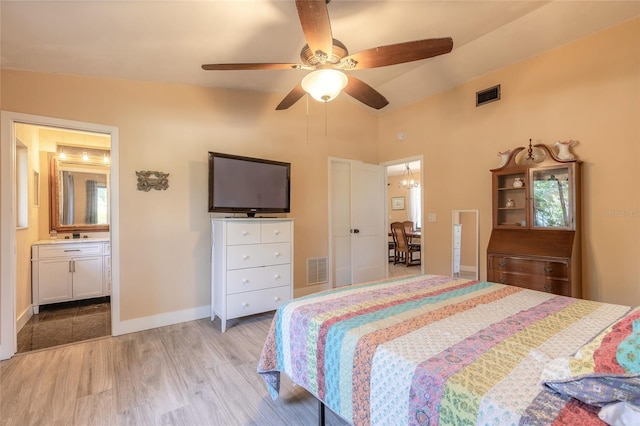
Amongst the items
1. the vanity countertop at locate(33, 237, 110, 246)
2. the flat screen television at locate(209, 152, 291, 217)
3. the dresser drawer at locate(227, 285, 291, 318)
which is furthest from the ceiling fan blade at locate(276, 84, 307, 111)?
the vanity countertop at locate(33, 237, 110, 246)

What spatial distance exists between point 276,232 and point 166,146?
4.83ft

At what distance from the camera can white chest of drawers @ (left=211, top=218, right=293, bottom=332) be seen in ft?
9.64

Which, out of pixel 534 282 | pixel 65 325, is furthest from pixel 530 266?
pixel 65 325

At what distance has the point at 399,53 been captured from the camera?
73.3 inches

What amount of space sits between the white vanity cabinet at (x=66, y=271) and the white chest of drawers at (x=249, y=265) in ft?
5.86

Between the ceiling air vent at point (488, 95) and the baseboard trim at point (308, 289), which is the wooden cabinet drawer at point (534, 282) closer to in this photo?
the ceiling air vent at point (488, 95)

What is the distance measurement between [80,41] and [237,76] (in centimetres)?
133

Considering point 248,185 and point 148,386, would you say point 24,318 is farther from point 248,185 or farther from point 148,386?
point 248,185

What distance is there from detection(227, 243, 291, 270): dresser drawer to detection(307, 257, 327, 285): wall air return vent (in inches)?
31.0

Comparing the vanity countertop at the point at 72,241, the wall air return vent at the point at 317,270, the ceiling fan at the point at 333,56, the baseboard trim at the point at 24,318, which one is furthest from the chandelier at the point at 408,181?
the baseboard trim at the point at 24,318

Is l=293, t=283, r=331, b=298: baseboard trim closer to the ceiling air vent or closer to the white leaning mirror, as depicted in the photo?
the white leaning mirror

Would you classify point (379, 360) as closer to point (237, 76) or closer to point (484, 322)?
point (484, 322)

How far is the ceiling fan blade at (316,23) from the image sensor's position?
4.64ft

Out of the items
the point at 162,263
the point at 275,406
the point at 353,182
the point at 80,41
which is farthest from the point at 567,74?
the point at 162,263
